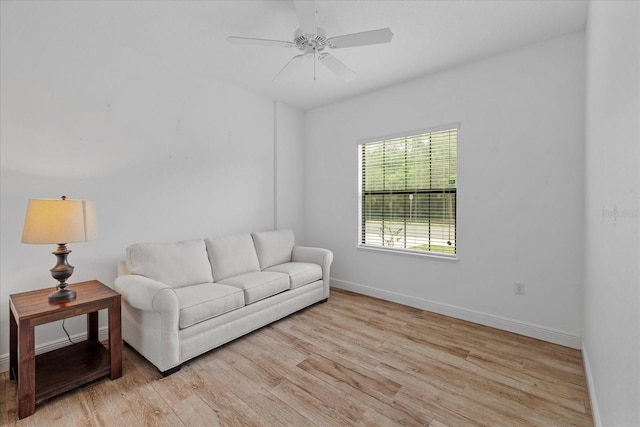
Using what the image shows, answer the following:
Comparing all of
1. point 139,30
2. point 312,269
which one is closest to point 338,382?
point 312,269

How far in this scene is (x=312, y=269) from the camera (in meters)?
3.51

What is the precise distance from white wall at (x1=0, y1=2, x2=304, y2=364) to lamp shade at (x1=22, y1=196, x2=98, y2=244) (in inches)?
21.2

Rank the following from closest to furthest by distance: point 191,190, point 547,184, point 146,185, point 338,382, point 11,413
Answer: point 11,413 → point 338,382 → point 547,184 → point 146,185 → point 191,190

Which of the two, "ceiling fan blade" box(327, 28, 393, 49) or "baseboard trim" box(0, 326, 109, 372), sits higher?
"ceiling fan blade" box(327, 28, 393, 49)

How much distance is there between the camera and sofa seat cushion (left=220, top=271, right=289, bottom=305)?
2.77 metres

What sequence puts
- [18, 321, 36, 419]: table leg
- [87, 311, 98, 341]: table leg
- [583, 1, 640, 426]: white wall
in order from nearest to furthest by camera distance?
1. [583, 1, 640, 426]: white wall
2. [18, 321, 36, 419]: table leg
3. [87, 311, 98, 341]: table leg

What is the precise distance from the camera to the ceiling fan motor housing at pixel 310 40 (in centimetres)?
224

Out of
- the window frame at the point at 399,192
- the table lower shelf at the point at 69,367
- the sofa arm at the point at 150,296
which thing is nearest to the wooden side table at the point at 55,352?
the table lower shelf at the point at 69,367

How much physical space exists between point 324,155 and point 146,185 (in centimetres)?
236

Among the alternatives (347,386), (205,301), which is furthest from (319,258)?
(347,386)

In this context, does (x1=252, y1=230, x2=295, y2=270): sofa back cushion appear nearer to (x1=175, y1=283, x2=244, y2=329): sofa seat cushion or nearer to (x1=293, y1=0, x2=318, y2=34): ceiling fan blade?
(x1=175, y1=283, x2=244, y2=329): sofa seat cushion

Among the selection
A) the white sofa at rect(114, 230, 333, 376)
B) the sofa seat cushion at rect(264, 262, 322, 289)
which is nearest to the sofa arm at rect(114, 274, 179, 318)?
the white sofa at rect(114, 230, 333, 376)

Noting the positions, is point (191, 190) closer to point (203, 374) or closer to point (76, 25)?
point (76, 25)

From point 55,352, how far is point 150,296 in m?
0.93
